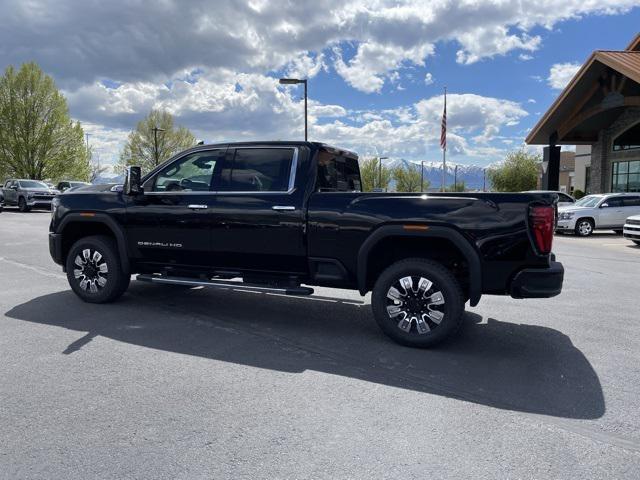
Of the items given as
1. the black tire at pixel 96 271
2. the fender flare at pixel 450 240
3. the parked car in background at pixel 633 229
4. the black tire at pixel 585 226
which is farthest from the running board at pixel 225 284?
the black tire at pixel 585 226

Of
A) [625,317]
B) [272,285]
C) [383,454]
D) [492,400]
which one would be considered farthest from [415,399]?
[625,317]

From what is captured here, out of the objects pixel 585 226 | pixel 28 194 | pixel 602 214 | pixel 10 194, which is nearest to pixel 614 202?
pixel 602 214

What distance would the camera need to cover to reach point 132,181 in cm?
589

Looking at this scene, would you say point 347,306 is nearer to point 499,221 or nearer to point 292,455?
point 499,221

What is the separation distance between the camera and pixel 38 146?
44.9 meters

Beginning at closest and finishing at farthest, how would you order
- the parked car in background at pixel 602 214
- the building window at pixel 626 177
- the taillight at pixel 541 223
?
the taillight at pixel 541 223, the parked car in background at pixel 602 214, the building window at pixel 626 177

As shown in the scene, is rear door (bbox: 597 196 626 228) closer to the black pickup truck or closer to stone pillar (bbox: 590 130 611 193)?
stone pillar (bbox: 590 130 611 193)

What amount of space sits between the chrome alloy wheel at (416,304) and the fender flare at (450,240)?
317 millimetres

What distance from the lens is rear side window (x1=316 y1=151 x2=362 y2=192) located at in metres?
5.58

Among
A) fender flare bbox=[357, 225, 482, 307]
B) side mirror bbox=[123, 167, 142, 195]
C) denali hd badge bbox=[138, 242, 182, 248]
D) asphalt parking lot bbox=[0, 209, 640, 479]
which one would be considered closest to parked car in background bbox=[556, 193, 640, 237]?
asphalt parking lot bbox=[0, 209, 640, 479]

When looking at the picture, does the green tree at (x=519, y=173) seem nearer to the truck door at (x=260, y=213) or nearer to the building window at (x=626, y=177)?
the building window at (x=626, y=177)

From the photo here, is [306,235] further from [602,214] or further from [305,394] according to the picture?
[602,214]

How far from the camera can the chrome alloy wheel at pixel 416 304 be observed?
4.71 meters

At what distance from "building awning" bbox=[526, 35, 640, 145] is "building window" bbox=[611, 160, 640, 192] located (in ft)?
8.11
